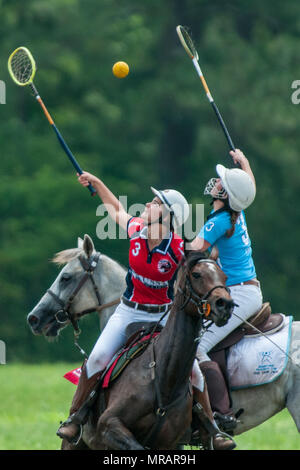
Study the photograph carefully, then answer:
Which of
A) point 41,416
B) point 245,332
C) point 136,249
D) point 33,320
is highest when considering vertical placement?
point 136,249

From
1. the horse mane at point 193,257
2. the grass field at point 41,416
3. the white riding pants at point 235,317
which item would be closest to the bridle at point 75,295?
the white riding pants at point 235,317

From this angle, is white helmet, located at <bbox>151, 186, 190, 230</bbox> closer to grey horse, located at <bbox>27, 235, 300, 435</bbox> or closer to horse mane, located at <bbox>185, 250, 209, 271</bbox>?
horse mane, located at <bbox>185, 250, 209, 271</bbox>

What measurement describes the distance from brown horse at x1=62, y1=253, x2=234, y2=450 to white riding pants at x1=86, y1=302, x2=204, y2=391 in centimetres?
44

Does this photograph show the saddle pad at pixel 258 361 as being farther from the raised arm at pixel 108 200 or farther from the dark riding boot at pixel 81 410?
the raised arm at pixel 108 200

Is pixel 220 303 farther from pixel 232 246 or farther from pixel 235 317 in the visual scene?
pixel 235 317

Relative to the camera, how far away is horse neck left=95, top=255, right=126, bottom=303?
8469mm

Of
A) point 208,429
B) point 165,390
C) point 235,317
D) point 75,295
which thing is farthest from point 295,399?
point 75,295

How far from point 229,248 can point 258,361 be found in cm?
Result: 102

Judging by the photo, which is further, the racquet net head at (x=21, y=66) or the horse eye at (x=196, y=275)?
the racquet net head at (x=21, y=66)

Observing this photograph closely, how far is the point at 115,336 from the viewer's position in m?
7.56

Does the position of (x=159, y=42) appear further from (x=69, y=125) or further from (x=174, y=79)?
(x=69, y=125)

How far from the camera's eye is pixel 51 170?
30656mm

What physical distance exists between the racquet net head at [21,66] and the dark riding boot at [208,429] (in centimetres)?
322

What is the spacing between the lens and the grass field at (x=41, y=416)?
12.1 metres
